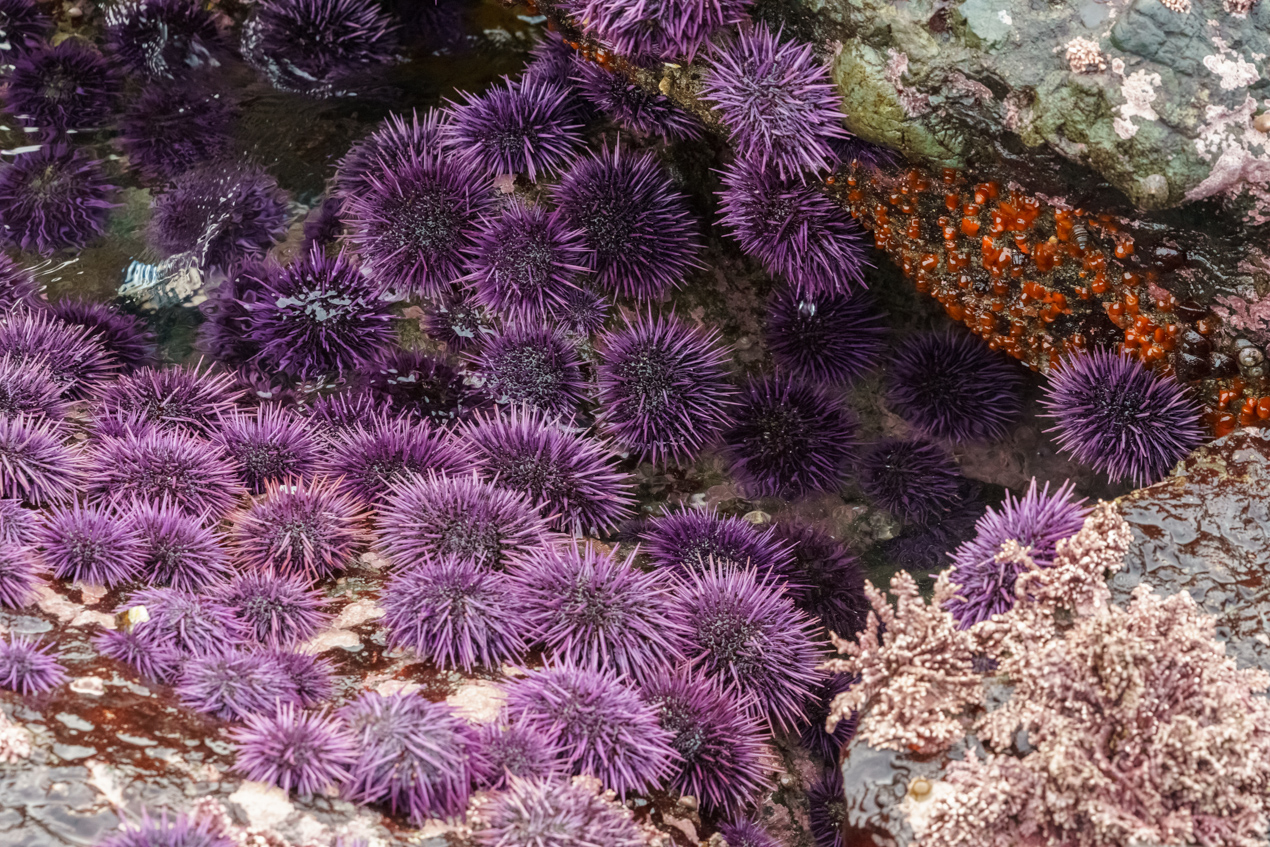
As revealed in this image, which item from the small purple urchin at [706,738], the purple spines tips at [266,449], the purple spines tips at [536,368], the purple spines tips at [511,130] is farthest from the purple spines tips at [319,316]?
the small purple urchin at [706,738]

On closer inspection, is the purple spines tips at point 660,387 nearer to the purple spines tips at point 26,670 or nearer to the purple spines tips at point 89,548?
the purple spines tips at point 89,548

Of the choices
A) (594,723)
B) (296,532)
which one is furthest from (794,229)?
(296,532)

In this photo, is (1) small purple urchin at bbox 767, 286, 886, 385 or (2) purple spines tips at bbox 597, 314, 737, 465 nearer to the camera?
(2) purple spines tips at bbox 597, 314, 737, 465

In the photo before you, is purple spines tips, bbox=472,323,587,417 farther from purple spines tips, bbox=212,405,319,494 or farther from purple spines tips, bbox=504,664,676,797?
purple spines tips, bbox=504,664,676,797

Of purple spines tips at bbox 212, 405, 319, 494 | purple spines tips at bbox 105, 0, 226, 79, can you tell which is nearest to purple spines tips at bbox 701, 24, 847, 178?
purple spines tips at bbox 212, 405, 319, 494

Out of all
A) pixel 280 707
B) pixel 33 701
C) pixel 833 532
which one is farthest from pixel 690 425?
pixel 33 701

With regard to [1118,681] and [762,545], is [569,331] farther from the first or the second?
[1118,681]
